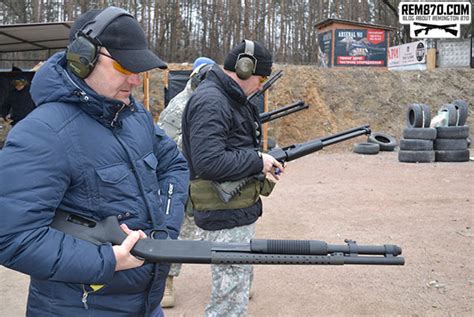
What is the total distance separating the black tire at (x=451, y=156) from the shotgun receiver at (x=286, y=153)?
799cm

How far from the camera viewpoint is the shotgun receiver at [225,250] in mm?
1768

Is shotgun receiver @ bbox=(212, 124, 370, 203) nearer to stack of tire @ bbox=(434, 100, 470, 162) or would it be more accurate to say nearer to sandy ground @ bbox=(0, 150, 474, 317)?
sandy ground @ bbox=(0, 150, 474, 317)

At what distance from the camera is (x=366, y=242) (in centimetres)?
590

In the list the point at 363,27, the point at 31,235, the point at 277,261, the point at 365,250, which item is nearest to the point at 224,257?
the point at 277,261

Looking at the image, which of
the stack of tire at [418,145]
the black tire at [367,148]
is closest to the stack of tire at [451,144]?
the stack of tire at [418,145]

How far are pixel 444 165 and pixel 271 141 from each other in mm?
4564

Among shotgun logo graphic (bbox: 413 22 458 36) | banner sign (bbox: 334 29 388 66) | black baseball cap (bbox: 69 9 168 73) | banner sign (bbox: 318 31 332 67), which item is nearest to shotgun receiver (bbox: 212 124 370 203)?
black baseball cap (bbox: 69 9 168 73)

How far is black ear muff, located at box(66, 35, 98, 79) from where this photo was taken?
1.79 meters

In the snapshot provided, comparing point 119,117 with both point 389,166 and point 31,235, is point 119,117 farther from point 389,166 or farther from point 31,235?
point 389,166

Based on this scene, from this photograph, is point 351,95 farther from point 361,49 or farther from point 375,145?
point 375,145

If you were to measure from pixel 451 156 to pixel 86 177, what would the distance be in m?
11.5

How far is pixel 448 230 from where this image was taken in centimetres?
635

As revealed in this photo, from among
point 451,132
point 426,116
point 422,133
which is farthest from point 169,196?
point 426,116

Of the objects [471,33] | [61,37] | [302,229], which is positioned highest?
[471,33]
